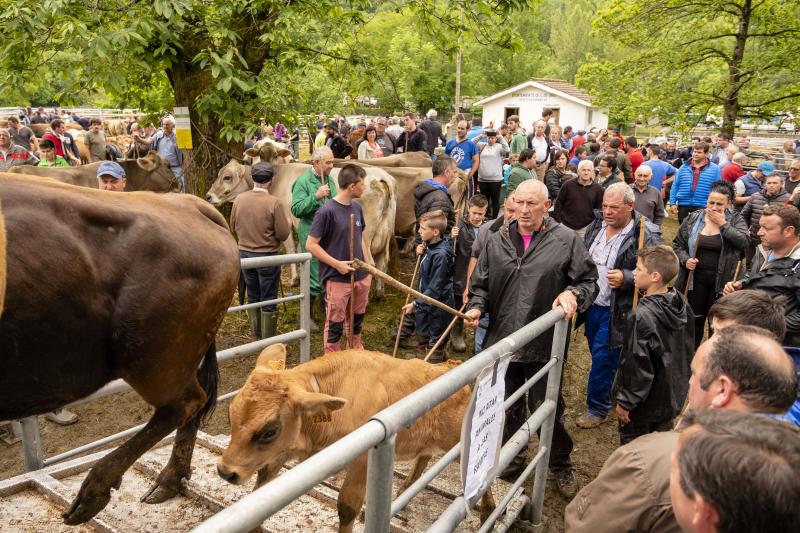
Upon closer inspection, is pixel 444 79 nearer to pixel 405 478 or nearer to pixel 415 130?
pixel 415 130

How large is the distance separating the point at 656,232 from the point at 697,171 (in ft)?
19.9

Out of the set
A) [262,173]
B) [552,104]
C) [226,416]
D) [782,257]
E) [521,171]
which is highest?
[552,104]

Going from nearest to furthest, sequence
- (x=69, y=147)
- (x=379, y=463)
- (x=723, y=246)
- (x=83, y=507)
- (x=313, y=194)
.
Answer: (x=379, y=463), (x=83, y=507), (x=723, y=246), (x=313, y=194), (x=69, y=147)

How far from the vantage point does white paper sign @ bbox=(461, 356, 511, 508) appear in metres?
2.36

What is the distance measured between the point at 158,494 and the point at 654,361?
128 inches

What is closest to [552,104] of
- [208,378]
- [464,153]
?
[464,153]

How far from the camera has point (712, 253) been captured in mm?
5840

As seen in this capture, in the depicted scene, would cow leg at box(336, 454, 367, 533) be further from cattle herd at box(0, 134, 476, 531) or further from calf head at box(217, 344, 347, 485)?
calf head at box(217, 344, 347, 485)

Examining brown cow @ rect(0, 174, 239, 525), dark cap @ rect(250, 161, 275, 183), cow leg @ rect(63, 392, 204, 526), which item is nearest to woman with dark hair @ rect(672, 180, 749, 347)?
dark cap @ rect(250, 161, 275, 183)

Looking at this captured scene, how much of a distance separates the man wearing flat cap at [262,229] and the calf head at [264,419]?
11.5 feet

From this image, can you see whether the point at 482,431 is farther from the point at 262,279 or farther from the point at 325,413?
the point at 262,279

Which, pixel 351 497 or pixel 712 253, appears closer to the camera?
pixel 351 497

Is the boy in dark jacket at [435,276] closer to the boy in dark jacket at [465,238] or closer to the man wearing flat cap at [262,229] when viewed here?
the boy in dark jacket at [465,238]

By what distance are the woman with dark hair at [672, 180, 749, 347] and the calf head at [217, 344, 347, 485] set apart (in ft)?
14.9
